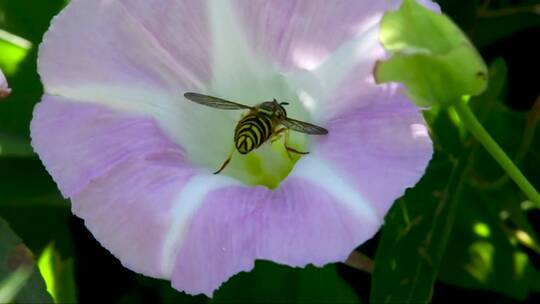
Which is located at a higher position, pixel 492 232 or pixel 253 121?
A: pixel 253 121

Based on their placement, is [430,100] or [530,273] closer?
[430,100]

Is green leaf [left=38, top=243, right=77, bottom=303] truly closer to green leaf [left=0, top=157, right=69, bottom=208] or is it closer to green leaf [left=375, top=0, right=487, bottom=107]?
green leaf [left=0, top=157, right=69, bottom=208]


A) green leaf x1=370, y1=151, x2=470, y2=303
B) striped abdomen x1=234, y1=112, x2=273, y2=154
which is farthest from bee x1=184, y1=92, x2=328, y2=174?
green leaf x1=370, y1=151, x2=470, y2=303

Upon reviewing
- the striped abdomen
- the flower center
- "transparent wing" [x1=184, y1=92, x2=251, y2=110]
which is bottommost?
the flower center

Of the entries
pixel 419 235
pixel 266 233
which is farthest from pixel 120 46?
pixel 419 235

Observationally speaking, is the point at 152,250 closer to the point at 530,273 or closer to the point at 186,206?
the point at 186,206

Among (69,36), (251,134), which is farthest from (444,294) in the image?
(69,36)

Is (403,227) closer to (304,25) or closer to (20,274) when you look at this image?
(304,25)
